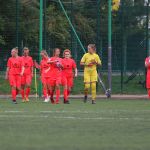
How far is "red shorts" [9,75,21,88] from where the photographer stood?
71.8 feet

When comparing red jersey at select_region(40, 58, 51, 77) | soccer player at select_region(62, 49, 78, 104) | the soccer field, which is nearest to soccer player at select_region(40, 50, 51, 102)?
red jersey at select_region(40, 58, 51, 77)

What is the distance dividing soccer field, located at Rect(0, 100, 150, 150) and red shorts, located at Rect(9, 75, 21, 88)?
5909 millimetres

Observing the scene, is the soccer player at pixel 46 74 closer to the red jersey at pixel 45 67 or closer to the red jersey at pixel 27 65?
the red jersey at pixel 45 67

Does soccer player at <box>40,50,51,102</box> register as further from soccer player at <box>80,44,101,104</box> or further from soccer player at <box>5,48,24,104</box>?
soccer player at <box>80,44,101,104</box>

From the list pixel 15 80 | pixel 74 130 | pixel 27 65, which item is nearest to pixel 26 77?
pixel 27 65

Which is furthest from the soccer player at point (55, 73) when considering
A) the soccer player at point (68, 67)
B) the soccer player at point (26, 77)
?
the soccer player at point (26, 77)

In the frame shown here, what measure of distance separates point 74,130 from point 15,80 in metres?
10.7

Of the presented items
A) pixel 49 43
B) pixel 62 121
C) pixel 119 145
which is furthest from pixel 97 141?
pixel 49 43

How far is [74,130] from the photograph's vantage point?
11555mm

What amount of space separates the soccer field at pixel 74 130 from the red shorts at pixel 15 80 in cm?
591

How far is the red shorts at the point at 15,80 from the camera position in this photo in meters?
21.9

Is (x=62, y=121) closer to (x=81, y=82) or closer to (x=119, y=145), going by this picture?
(x=119, y=145)

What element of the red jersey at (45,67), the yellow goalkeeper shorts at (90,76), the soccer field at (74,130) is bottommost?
the soccer field at (74,130)

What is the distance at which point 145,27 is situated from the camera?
96.2 feet
